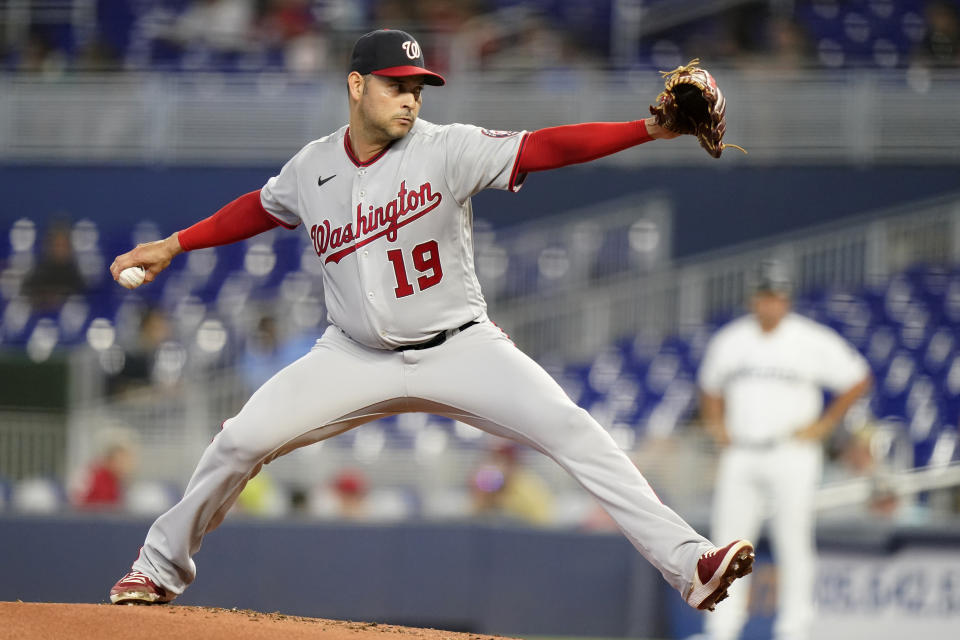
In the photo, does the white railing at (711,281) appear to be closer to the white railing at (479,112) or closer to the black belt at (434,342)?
the white railing at (479,112)

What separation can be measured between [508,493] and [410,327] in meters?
5.49

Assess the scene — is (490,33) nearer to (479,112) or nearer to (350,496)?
(479,112)

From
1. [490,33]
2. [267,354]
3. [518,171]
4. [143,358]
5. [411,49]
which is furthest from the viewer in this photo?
[490,33]

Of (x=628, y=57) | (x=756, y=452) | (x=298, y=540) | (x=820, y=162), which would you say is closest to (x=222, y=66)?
(x=628, y=57)

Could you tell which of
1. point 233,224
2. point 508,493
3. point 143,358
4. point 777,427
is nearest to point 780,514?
point 777,427

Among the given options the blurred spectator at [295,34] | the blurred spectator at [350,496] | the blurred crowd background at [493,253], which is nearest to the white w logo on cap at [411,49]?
the blurred crowd background at [493,253]

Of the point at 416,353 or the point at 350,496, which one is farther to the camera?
the point at 350,496

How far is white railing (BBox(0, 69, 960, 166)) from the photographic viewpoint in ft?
46.7

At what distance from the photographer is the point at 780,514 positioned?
8453 mm

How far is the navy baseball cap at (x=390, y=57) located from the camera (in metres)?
4.66

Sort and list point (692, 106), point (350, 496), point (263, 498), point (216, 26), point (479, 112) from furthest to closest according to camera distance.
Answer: point (216, 26) → point (479, 112) → point (263, 498) → point (350, 496) → point (692, 106)

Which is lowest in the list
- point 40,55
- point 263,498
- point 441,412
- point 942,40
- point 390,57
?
point 263,498

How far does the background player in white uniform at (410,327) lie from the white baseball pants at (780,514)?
3.92m

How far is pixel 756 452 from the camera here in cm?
855
